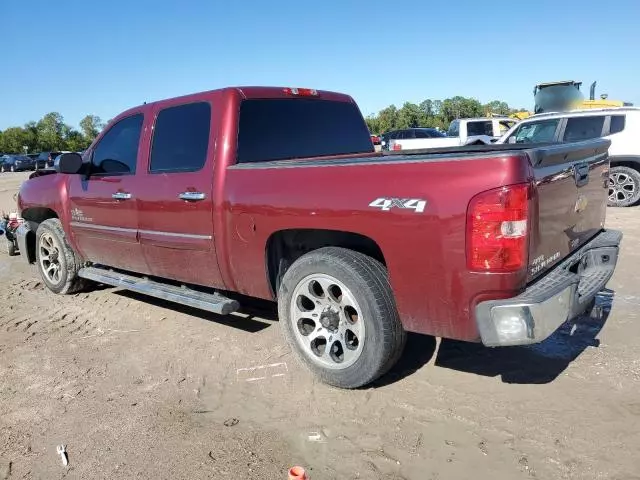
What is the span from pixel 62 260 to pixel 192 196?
2600mm

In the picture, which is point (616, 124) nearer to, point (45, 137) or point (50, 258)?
point (50, 258)

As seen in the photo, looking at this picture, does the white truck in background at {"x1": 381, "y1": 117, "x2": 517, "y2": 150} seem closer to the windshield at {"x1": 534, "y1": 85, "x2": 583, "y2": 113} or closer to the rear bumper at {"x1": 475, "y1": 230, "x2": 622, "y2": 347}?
the windshield at {"x1": 534, "y1": 85, "x2": 583, "y2": 113}

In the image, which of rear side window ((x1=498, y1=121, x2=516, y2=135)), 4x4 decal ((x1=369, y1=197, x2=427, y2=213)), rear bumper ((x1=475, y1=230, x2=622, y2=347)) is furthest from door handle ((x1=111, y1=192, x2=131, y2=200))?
rear side window ((x1=498, y1=121, x2=516, y2=135))

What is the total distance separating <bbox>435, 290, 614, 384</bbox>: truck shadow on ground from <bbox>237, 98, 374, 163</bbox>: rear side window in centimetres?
194

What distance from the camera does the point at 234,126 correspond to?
390 centimetres

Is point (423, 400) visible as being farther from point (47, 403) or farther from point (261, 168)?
point (47, 403)

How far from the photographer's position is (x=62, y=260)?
18.7 ft

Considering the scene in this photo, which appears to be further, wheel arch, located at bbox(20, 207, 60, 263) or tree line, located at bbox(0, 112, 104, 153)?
tree line, located at bbox(0, 112, 104, 153)

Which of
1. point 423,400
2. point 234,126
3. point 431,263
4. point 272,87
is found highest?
point 272,87

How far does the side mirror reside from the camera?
4.85 meters

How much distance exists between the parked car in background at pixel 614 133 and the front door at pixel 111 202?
7956mm

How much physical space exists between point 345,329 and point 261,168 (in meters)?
1.19

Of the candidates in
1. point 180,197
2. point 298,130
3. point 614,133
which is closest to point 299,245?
point 180,197

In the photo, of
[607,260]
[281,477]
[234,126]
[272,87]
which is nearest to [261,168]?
[234,126]
